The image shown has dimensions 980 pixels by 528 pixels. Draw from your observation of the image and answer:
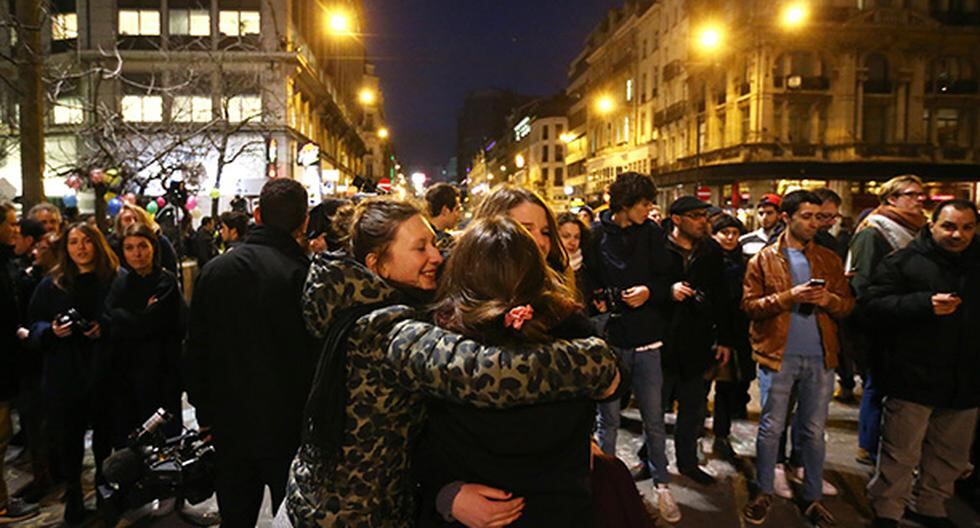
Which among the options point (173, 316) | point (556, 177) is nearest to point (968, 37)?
point (173, 316)

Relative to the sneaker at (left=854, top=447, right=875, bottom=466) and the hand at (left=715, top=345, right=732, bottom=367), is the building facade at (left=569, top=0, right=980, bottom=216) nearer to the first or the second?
the sneaker at (left=854, top=447, right=875, bottom=466)

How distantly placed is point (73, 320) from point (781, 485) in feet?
18.1

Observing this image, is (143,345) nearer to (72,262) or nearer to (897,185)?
(72,262)

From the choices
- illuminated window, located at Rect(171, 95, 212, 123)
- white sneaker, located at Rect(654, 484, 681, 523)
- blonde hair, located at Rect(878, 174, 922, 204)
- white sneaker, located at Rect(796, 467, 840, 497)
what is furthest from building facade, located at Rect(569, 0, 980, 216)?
white sneaker, located at Rect(654, 484, 681, 523)

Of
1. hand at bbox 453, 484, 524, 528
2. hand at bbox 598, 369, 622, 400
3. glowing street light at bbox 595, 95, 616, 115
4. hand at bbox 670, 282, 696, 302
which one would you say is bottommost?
hand at bbox 453, 484, 524, 528

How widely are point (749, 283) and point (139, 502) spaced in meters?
4.36

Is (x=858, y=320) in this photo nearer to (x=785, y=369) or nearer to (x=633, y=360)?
(x=785, y=369)

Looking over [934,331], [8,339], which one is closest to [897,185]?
[934,331]

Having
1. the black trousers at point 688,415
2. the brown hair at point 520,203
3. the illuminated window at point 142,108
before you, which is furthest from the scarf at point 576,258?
the illuminated window at point 142,108

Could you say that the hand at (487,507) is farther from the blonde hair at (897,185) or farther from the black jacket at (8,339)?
the blonde hair at (897,185)

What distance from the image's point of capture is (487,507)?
1.98m

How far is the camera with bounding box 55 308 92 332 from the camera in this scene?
465cm

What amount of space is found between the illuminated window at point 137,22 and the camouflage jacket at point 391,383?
3959 centimetres

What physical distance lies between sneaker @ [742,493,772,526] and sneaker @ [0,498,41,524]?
17.3ft
